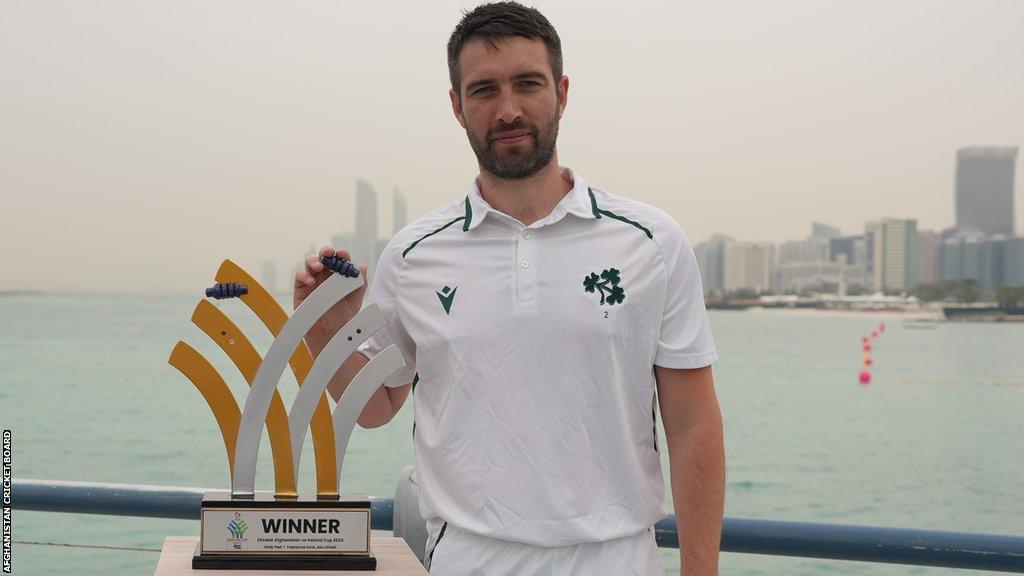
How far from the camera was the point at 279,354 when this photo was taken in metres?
1.68

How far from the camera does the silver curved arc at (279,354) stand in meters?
1.68

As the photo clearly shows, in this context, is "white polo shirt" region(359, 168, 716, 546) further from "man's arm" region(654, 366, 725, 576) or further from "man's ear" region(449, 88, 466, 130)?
"man's ear" region(449, 88, 466, 130)

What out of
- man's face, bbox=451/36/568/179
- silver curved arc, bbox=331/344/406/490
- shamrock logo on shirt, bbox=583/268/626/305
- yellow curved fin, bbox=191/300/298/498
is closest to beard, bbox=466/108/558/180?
man's face, bbox=451/36/568/179

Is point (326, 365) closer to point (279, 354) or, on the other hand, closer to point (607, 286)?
point (279, 354)

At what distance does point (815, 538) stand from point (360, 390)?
2.87ft

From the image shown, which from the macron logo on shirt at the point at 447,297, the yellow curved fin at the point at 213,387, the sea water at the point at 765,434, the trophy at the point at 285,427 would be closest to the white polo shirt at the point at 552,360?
the macron logo on shirt at the point at 447,297

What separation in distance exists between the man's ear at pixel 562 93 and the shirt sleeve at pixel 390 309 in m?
0.34

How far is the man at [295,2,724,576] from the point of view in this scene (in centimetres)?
158

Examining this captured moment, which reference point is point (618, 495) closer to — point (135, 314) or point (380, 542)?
point (380, 542)

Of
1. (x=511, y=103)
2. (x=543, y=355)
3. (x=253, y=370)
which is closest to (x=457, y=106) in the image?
(x=511, y=103)

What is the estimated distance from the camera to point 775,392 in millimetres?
39406

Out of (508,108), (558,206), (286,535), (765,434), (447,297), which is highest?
(508,108)

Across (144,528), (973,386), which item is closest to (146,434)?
(144,528)

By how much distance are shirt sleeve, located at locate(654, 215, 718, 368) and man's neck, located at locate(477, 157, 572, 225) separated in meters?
0.18
